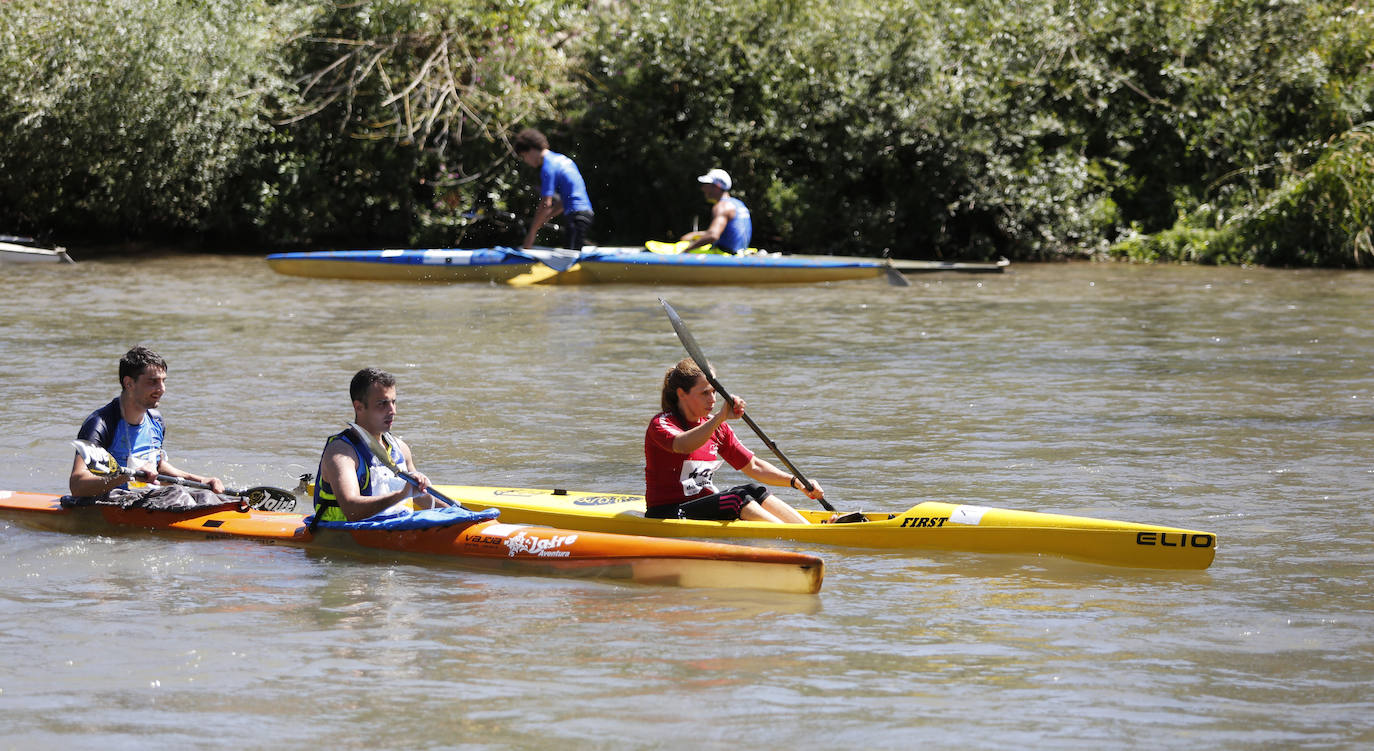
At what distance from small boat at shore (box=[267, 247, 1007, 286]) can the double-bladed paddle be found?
10451 millimetres

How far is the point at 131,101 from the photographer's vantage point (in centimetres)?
2038

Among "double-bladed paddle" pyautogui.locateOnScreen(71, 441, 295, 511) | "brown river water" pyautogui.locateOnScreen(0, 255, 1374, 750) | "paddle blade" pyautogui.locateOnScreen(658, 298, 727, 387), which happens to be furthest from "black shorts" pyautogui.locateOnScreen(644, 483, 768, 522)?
"double-bladed paddle" pyautogui.locateOnScreen(71, 441, 295, 511)

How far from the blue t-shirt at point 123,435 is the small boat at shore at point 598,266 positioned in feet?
34.9

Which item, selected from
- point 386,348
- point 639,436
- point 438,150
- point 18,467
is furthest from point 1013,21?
point 18,467

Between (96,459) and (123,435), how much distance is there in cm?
19

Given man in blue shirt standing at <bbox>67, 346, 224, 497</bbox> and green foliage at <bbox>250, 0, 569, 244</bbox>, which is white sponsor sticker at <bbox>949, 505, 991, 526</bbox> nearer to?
man in blue shirt standing at <bbox>67, 346, 224, 497</bbox>

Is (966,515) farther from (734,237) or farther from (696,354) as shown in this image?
(734,237)

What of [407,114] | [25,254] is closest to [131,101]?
[25,254]

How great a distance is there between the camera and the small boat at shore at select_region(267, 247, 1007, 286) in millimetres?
17828

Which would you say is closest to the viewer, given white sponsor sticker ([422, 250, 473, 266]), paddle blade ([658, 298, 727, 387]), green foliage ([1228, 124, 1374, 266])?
paddle blade ([658, 298, 727, 387])

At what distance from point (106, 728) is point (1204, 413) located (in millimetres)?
7574

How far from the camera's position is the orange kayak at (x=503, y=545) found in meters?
6.25

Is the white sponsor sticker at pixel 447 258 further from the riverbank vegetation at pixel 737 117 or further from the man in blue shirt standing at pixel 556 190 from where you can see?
the riverbank vegetation at pixel 737 117

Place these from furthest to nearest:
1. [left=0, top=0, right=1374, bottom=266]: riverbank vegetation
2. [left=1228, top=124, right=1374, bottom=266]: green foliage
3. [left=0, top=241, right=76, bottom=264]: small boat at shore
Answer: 1. [left=0, top=0, right=1374, bottom=266]: riverbank vegetation
2. [left=1228, top=124, right=1374, bottom=266]: green foliage
3. [left=0, top=241, right=76, bottom=264]: small boat at shore
